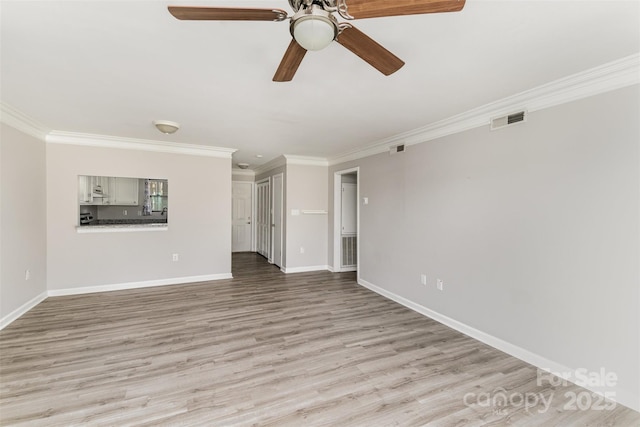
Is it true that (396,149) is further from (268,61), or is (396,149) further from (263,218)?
(263,218)

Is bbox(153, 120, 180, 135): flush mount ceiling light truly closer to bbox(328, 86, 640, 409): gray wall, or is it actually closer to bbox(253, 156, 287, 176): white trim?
bbox(253, 156, 287, 176): white trim

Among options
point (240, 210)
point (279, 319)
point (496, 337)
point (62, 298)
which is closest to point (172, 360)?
point (279, 319)

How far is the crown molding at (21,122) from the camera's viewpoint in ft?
9.86

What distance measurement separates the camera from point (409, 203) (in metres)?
3.89

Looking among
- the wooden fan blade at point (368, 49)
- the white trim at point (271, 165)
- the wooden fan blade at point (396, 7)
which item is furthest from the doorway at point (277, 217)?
the wooden fan blade at point (396, 7)

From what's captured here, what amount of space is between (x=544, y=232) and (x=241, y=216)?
706cm

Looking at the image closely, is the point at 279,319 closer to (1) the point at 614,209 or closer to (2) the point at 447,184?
(2) the point at 447,184

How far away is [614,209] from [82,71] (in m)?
4.14

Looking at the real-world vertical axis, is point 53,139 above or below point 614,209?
above

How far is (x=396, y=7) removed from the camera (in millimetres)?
1134

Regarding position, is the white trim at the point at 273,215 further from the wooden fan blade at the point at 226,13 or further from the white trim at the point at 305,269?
the wooden fan blade at the point at 226,13

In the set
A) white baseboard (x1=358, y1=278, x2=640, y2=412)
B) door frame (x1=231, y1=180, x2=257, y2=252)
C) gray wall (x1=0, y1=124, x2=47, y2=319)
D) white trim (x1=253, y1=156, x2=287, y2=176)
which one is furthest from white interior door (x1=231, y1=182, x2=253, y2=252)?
white baseboard (x1=358, y1=278, x2=640, y2=412)

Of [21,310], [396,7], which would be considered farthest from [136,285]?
[396,7]

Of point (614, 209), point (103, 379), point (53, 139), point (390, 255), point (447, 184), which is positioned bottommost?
point (103, 379)
